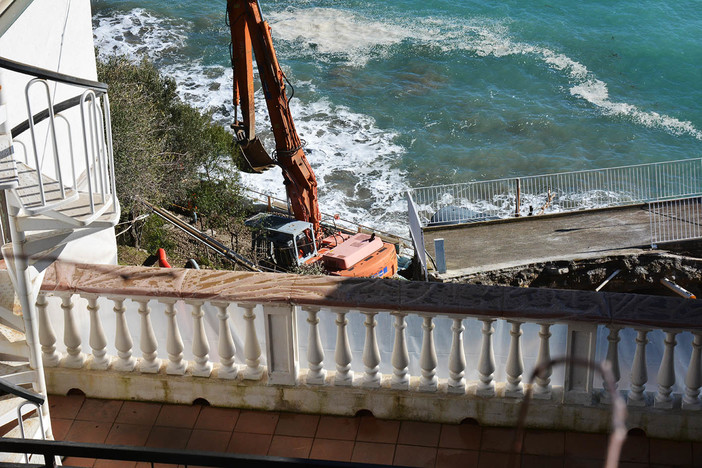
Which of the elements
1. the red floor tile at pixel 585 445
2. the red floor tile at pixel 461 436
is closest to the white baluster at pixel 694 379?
the red floor tile at pixel 585 445

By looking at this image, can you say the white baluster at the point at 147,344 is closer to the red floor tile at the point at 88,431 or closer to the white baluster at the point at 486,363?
the red floor tile at the point at 88,431

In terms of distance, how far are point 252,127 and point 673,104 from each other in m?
28.9

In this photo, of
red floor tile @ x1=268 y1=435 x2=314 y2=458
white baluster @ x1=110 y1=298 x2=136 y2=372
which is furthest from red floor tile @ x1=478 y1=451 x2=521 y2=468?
white baluster @ x1=110 y1=298 x2=136 y2=372

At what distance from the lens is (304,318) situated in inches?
191

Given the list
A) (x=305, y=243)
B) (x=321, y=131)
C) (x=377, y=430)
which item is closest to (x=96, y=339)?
(x=377, y=430)

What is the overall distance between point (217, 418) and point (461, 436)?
1474mm

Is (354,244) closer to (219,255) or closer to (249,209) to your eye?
(219,255)

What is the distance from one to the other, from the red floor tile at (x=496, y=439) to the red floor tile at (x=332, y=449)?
77 cm

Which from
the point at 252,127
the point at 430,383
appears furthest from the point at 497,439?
the point at 252,127

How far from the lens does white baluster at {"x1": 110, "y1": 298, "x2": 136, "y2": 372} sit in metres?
4.99

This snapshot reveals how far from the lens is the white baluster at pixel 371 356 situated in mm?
4723

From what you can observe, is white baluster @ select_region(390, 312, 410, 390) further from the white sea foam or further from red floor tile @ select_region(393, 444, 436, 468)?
the white sea foam

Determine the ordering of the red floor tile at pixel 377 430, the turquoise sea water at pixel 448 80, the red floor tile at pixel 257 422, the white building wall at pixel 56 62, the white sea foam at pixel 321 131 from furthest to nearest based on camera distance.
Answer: the turquoise sea water at pixel 448 80
the white sea foam at pixel 321 131
the white building wall at pixel 56 62
the red floor tile at pixel 257 422
the red floor tile at pixel 377 430

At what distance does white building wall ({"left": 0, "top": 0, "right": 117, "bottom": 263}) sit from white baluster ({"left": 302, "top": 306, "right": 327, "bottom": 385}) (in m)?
2.35
